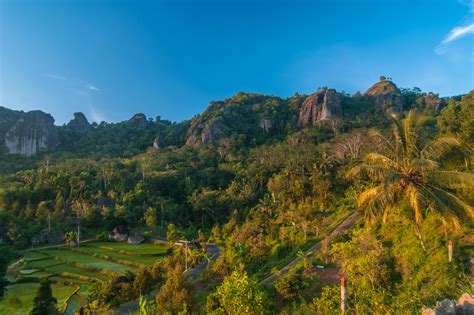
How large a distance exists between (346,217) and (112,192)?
36.3 m

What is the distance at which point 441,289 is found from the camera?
7383 mm

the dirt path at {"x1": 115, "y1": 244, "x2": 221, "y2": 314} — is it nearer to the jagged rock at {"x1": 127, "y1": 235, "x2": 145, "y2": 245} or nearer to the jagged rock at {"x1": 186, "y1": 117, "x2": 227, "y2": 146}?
the jagged rock at {"x1": 127, "y1": 235, "x2": 145, "y2": 245}

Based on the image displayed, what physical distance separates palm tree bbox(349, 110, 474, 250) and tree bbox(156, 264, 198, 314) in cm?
698

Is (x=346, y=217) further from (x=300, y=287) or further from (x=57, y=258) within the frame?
(x=57, y=258)

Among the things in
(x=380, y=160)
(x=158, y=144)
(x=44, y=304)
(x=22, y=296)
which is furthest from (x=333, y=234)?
(x=158, y=144)

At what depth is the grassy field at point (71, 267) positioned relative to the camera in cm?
1779

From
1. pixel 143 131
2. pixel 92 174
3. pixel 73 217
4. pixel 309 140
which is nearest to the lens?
pixel 73 217

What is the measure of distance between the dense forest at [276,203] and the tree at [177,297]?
6 cm

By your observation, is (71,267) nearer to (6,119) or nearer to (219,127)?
(219,127)

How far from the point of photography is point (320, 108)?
69438 mm

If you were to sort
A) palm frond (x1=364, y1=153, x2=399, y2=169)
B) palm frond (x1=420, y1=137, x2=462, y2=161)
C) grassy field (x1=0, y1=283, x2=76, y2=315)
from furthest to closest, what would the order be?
grassy field (x1=0, y1=283, x2=76, y2=315) → palm frond (x1=364, y1=153, x2=399, y2=169) → palm frond (x1=420, y1=137, x2=462, y2=161)

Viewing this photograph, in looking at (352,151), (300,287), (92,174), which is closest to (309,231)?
(300,287)

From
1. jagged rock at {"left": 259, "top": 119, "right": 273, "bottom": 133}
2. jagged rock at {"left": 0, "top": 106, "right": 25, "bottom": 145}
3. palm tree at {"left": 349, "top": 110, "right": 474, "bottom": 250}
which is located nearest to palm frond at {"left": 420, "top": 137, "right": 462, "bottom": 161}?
palm tree at {"left": 349, "top": 110, "right": 474, "bottom": 250}

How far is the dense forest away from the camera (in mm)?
8961
